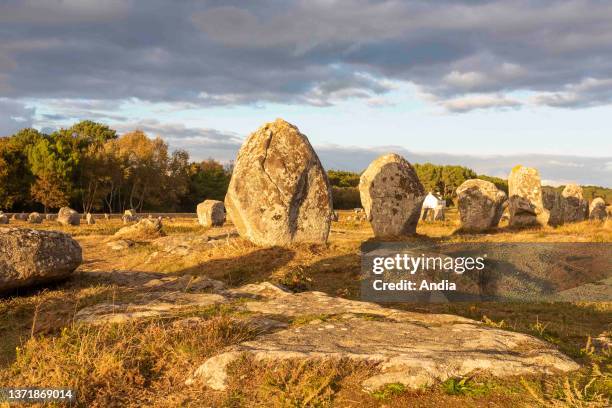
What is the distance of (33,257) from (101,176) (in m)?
51.3

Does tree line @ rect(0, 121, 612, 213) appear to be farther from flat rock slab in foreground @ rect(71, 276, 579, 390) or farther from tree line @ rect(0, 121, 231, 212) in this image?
flat rock slab in foreground @ rect(71, 276, 579, 390)

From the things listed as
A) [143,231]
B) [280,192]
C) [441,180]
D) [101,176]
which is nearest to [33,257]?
[280,192]

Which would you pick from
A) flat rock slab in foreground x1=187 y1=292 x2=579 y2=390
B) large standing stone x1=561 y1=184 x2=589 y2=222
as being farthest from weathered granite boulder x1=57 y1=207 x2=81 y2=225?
flat rock slab in foreground x1=187 y1=292 x2=579 y2=390

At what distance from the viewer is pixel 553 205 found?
1280 inches

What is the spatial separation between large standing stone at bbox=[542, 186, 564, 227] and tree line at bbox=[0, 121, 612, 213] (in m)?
28.4

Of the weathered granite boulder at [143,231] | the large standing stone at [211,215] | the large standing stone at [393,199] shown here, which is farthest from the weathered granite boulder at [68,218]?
the large standing stone at [393,199]

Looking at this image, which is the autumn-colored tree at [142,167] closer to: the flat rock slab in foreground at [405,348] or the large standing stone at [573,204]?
the large standing stone at [573,204]

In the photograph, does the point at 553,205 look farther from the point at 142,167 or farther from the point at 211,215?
the point at 142,167

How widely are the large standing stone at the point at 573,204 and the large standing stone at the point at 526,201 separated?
4.88 metres

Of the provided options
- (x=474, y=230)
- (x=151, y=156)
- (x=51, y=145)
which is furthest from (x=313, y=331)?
(x=151, y=156)

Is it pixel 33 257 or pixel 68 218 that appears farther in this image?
pixel 68 218

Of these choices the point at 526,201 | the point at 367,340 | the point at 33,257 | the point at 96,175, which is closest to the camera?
the point at 367,340

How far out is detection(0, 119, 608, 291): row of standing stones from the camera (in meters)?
10.6

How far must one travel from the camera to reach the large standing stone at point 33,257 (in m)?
10.0
